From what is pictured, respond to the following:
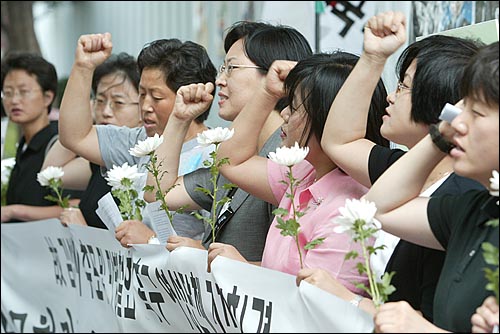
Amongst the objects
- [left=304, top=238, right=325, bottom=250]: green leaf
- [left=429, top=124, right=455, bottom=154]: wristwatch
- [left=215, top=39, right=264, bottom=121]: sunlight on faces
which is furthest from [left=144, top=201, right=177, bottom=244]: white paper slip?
[left=429, top=124, right=455, bottom=154]: wristwatch

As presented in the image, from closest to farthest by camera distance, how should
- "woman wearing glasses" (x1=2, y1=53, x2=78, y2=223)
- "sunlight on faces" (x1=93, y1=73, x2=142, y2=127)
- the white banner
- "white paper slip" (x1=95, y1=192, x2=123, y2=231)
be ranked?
the white banner
"white paper slip" (x1=95, y1=192, x2=123, y2=231)
"sunlight on faces" (x1=93, y1=73, x2=142, y2=127)
"woman wearing glasses" (x1=2, y1=53, x2=78, y2=223)

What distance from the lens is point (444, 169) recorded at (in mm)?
2432

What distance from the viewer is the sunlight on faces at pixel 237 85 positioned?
3.33m

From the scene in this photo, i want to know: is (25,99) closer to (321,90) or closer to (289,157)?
(321,90)

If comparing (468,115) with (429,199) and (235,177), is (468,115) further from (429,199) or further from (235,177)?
(235,177)

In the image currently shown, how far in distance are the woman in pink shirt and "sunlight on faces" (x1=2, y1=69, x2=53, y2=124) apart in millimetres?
2801

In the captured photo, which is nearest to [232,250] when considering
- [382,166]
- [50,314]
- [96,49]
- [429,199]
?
[382,166]

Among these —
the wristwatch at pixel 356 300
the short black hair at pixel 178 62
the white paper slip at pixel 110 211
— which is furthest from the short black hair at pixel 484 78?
the short black hair at pixel 178 62

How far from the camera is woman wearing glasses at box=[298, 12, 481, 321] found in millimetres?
2391

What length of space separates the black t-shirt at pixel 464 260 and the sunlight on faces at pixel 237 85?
4.34 ft

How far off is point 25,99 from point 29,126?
0.53 ft

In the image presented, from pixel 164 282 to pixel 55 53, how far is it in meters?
11.0

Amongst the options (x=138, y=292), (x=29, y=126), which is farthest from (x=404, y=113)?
(x=29, y=126)

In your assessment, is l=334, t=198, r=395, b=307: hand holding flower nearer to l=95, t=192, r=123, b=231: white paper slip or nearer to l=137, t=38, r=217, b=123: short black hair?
l=95, t=192, r=123, b=231: white paper slip
